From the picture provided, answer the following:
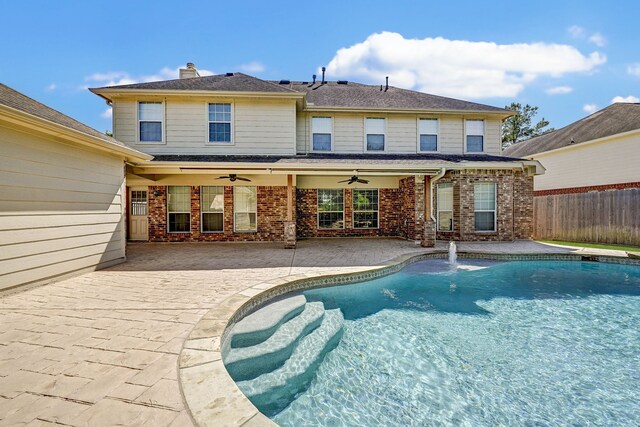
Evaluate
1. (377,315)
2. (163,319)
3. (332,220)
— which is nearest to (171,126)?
(332,220)

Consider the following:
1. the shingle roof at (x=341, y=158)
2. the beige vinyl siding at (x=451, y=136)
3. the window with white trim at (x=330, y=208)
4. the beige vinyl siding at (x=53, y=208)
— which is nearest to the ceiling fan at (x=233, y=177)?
the shingle roof at (x=341, y=158)

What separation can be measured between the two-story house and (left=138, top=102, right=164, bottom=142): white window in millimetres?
36

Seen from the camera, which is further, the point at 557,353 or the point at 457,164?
the point at 457,164

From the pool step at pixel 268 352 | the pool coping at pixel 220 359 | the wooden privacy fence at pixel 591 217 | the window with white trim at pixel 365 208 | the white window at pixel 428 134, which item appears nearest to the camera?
the pool coping at pixel 220 359

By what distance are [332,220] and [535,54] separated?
9727mm

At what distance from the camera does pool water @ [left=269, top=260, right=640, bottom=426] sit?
2.98 metres

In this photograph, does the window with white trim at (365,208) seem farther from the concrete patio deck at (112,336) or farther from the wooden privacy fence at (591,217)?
the wooden privacy fence at (591,217)

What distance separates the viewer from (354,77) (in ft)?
50.0

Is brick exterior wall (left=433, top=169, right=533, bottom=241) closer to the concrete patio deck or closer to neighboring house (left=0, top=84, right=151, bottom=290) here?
the concrete patio deck

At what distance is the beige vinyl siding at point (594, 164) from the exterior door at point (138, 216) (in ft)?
64.0

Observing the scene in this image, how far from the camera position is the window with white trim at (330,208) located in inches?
489

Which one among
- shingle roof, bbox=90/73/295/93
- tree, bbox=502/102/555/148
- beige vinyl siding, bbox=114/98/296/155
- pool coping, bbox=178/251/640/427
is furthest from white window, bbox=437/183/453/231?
tree, bbox=502/102/555/148

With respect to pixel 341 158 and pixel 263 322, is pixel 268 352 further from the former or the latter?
pixel 341 158

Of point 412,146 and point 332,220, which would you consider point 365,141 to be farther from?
point 332,220
